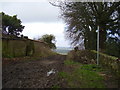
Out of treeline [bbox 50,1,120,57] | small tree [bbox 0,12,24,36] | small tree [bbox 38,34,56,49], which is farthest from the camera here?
small tree [bbox 38,34,56,49]

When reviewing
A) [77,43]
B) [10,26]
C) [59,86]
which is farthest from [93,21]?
[10,26]

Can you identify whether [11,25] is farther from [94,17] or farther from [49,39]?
[49,39]

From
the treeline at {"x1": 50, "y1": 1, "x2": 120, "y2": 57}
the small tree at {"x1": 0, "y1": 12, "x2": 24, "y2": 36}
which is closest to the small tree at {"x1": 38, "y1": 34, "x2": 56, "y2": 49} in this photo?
the small tree at {"x1": 0, "y1": 12, "x2": 24, "y2": 36}

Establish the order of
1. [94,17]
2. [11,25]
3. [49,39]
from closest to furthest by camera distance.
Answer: [94,17] < [11,25] < [49,39]

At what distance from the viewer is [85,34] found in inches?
575

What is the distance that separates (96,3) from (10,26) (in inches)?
465

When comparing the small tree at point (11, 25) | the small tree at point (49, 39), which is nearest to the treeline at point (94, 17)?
the small tree at point (11, 25)

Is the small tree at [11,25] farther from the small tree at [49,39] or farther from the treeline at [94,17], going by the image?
the small tree at [49,39]

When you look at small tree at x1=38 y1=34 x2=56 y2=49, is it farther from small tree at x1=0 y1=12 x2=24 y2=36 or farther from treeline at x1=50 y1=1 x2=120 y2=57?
treeline at x1=50 y1=1 x2=120 y2=57

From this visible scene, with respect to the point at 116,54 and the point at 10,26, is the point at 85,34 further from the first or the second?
the point at 10,26

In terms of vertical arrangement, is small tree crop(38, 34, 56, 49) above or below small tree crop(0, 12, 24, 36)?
below

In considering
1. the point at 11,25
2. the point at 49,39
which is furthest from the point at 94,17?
the point at 49,39

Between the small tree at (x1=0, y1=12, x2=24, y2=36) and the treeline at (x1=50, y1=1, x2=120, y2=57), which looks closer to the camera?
the treeline at (x1=50, y1=1, x2=120, y2=57)

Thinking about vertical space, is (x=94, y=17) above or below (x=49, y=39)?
above
